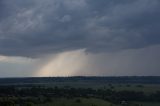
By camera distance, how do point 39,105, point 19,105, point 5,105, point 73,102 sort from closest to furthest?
point 5,105 → point 19,105 → point 39,105 → point 73,102

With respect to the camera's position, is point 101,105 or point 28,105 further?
point 101,105

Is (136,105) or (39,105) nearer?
(39,105)

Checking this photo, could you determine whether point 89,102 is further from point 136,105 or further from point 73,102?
point 136,105

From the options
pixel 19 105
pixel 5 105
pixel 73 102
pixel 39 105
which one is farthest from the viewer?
pixel 73 102

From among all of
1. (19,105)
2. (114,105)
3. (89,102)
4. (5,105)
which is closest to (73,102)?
(89,102)

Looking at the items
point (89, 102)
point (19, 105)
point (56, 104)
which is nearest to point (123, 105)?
point (89, 102)

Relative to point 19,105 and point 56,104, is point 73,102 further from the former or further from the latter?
point 19,105

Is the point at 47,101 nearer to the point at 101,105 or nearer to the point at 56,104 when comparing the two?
the point at 56,104

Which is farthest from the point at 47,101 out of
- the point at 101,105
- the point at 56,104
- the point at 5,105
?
the point at 5,105
